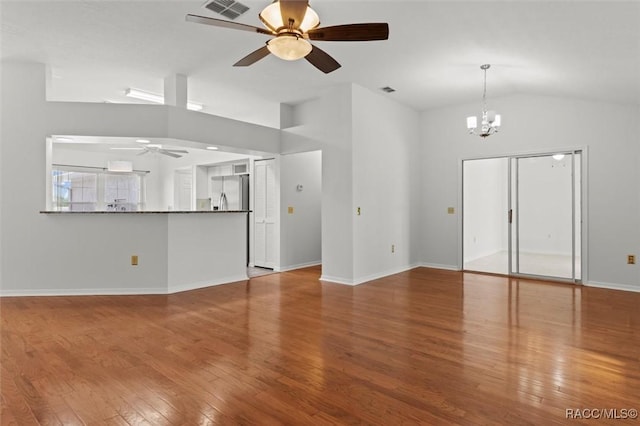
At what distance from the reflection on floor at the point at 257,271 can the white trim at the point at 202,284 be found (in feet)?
1.29

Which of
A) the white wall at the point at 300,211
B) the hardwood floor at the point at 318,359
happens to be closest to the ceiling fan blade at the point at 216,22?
the hardwood floor at the point at 318,359

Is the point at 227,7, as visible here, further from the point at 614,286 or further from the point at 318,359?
the point at 614,286

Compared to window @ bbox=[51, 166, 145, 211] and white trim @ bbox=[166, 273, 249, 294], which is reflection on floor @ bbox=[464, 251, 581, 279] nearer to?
white trim @ bbox=[166, 273, 249, 294]

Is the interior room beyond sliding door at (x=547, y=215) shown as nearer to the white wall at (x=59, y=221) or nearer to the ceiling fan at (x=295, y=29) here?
the ceiling fan at (x=295, y=29)

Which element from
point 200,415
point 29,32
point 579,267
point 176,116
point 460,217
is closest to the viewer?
point 200,415

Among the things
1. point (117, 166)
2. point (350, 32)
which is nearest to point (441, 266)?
point (350, 32)

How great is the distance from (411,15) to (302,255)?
470 centimetres

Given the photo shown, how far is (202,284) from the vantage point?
17.0 ft

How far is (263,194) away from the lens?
6.89m

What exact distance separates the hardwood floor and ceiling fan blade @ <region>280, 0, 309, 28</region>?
2.42 metres

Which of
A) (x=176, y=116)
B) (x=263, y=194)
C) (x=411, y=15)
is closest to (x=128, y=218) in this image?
(x=176, y=116)

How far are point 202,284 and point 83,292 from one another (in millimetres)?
1499

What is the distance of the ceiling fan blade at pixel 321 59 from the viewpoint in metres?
2.88

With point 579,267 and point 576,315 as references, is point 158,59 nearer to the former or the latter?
point 576,315
